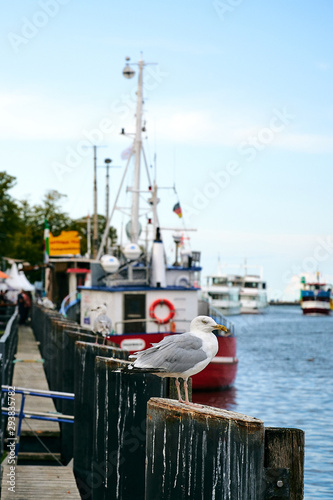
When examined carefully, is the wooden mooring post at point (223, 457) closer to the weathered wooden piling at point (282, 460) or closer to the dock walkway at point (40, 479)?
the weathered wooden piling at point (282, 460)

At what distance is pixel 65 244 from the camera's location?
156 ft

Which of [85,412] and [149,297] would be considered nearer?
[85,412]

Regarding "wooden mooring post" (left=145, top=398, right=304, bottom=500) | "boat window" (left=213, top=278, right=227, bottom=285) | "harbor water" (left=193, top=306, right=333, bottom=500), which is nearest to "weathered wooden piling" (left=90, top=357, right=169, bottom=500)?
"wooden mooring post" (left=145, top=398, right=304, bottom=500)

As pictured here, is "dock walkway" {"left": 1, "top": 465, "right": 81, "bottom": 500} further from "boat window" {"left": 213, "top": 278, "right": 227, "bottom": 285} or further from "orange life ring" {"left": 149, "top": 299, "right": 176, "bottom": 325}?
"boat window" {"left": 213, "top": 278, "right": 227, "bottom": 285}

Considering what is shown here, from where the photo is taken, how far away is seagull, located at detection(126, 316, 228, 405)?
17.8ft

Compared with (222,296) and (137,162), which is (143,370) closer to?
(137,162)

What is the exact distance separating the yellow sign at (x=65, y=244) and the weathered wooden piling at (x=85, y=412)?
124 ft

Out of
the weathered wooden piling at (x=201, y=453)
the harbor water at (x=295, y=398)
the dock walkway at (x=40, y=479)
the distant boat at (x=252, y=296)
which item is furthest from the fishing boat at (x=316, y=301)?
the weathered wooden piling at (x=201, y=453)

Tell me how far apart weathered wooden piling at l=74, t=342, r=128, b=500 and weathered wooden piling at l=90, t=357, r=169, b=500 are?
169 cm

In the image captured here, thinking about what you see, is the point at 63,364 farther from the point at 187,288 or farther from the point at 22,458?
the point at 187,288

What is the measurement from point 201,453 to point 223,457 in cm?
16

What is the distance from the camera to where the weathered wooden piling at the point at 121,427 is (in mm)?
6451

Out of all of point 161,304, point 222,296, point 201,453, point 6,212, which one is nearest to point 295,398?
point 161,304

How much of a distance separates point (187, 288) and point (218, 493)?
72.5 ft
